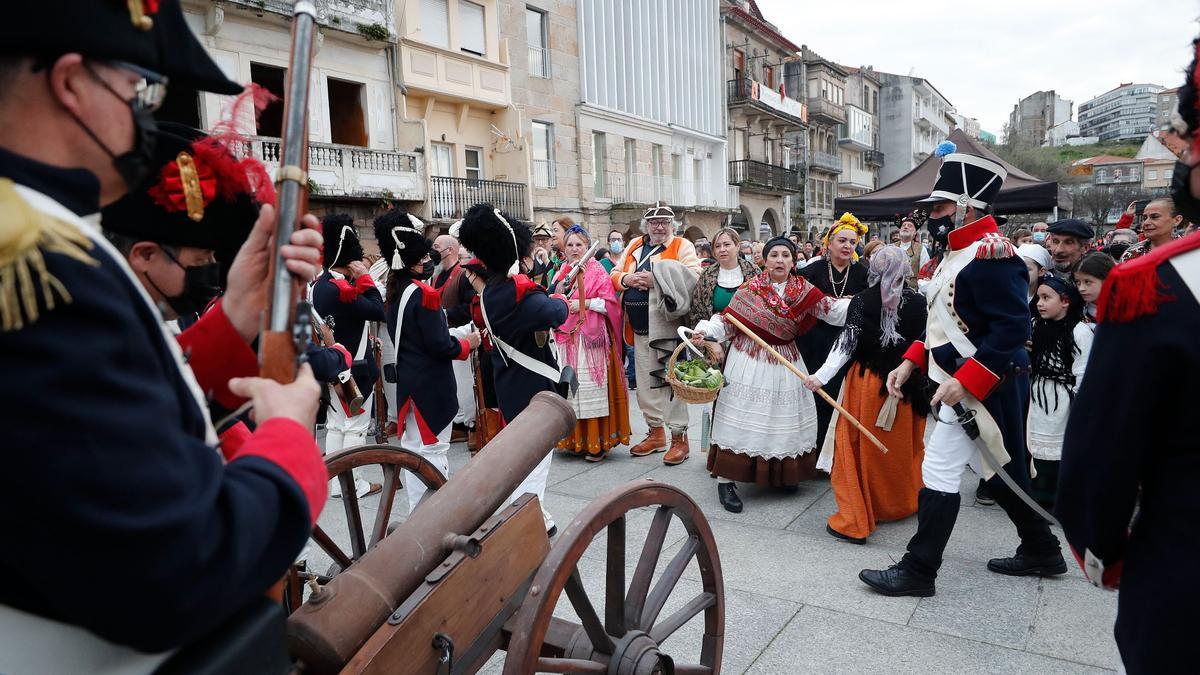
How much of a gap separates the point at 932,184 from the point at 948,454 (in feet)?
20.9

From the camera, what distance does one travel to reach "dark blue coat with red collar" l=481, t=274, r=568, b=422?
4496 millimetres

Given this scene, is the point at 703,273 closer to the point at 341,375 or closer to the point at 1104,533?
the point at 341,375

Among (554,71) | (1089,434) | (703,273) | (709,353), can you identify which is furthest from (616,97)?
(1089,434)

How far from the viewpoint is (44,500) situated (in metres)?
0.84

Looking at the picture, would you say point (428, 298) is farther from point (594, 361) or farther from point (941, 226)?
point (941, 226)

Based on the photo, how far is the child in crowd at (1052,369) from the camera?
4562 millimetres

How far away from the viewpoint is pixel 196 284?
183 centimetres

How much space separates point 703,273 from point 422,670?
468 centimetres

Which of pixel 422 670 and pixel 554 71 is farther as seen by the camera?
pixel 554 71

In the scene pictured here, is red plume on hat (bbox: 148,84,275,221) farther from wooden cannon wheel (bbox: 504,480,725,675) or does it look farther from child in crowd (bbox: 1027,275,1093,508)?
child in crowd (bbox: 1027,275,1093,508)

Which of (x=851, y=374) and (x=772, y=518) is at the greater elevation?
(x=851, y=374)

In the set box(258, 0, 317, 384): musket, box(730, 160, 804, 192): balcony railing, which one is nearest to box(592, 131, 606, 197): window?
box(730, 160, 804, 192): balcony railing

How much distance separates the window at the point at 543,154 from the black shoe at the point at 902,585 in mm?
17468

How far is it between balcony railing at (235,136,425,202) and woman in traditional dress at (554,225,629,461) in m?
9.50
